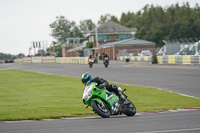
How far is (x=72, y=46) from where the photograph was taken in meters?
150

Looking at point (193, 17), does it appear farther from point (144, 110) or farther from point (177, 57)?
point (144, 110)

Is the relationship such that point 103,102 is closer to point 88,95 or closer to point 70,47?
point 88,95

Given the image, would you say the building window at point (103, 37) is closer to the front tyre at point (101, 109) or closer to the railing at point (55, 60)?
the railing at point (55, 60)

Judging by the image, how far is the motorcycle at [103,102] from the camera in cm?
1142

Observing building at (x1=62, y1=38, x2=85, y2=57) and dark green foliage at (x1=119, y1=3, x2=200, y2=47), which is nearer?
dark green foliage at (x1=119, y1=3, x2=200, y2=47)

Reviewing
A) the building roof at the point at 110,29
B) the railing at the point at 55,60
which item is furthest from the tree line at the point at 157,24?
the railing at the point at 55,60

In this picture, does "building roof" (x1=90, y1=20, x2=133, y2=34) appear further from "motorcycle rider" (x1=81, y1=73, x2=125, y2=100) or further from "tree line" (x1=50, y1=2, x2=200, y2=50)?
"motorcycle rider" (x1=81, y1=73, x2=125, y2=100)

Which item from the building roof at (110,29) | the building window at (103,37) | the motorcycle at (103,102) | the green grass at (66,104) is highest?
the building roof at (110,29)

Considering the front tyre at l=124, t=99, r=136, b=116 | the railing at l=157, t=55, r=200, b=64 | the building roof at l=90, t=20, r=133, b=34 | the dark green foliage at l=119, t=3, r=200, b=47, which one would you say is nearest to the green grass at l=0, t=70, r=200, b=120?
the front tyre at l=124, t=99, r=136, b=116

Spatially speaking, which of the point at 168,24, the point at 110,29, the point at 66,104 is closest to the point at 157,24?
the point at 168,24

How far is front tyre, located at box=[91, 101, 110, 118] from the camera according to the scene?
11.3m

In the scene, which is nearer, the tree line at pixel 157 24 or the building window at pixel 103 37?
the building window at pixel 103 37

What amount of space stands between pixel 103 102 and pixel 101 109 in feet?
0.72

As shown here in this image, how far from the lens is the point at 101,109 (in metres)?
11.5
